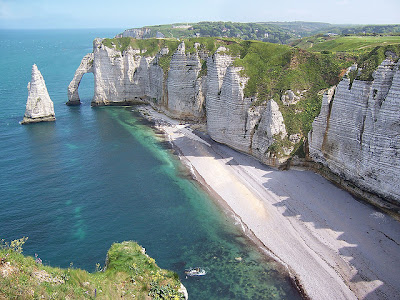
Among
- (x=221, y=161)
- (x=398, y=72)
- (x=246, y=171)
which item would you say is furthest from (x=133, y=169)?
(x=398, y=72)

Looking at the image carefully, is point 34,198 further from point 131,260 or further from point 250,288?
point 250,288

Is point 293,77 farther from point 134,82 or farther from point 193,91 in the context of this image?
point 134,82

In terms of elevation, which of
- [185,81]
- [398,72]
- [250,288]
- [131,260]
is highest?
[398,72]

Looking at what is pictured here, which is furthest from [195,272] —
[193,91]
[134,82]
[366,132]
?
[134,82]

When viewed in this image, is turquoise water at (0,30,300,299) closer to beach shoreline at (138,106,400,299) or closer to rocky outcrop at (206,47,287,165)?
beach shoreline at (138,106,400,299)

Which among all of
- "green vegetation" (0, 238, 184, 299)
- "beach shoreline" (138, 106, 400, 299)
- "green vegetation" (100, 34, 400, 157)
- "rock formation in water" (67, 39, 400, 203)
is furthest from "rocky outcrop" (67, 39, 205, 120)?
"green vegetation" (0, 238, 184, 299)

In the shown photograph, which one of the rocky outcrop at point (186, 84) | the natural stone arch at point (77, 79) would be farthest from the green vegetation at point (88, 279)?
the natural stone arch at point (77, 79)

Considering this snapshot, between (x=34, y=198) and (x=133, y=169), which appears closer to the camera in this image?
(x=34, y=198)
